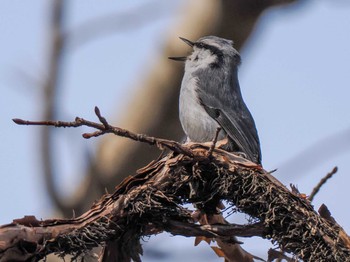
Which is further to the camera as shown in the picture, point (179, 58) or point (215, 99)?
point (179, 58)

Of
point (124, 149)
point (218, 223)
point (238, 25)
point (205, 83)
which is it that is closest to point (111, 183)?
point (124, 149)

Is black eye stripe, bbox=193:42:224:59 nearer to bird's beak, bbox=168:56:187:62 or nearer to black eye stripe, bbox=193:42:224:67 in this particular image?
black eye stripe, bbox=193:42:224:67

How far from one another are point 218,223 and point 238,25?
2184 millimetres

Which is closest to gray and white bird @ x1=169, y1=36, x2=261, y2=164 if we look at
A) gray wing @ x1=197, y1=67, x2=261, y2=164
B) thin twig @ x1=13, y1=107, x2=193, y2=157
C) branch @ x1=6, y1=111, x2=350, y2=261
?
gray wing @ x1=197, y1=67, x2=261, y2=164

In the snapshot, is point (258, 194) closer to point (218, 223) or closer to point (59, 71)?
Answer: point (218, 223)

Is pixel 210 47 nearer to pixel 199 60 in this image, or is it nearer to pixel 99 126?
pixel 199 60

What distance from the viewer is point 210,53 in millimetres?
4914

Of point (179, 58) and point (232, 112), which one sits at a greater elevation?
point (179, 58)

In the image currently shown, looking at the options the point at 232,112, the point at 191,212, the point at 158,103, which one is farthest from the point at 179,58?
the point at 191,212

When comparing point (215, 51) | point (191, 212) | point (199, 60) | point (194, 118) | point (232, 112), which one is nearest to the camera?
point (191, 212)

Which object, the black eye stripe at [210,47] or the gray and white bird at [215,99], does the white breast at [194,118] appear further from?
the black eye stripe at [210,47]

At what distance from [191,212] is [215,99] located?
2.12 meters

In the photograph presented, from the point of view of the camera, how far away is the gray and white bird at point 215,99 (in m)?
4.33

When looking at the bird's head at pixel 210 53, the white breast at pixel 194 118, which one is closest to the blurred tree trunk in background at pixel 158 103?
the bird's head at pixel 210 53
